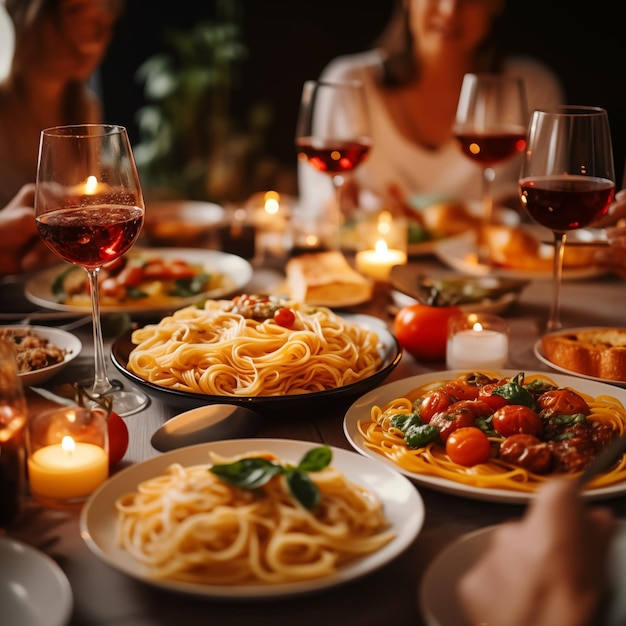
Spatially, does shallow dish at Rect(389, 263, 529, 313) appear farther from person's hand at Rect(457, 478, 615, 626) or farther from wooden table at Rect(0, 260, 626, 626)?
person's hand at Rect(457, 478, 615, 626)

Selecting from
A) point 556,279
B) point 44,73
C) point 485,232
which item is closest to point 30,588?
point 556,279

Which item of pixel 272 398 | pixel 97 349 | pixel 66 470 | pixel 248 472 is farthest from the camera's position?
pixel 97 349

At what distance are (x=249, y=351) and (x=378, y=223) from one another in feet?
3.44

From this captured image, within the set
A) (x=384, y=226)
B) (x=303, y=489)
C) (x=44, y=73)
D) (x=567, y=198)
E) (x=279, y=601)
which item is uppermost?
(x=44, y=73)

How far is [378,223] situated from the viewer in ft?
8.43

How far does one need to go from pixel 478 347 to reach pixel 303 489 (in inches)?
31.3

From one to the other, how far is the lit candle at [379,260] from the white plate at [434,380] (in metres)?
0.85

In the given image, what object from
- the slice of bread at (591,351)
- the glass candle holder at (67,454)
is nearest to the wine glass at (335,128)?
the slice of bread at (591,351)

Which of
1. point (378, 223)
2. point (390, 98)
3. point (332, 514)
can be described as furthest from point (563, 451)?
point (390, 98)

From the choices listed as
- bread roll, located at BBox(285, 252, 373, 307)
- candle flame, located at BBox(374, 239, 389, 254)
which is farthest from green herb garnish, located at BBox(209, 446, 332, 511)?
candle flame, located at BBox(374, 239, 389, 254)

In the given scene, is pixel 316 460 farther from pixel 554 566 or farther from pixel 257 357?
pixel 257 357

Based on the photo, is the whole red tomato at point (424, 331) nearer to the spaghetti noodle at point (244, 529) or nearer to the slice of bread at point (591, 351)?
the slice of bread at point (591, 351)

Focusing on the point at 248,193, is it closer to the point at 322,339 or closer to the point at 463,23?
the point at 463,23

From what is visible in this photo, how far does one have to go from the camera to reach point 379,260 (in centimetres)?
248
